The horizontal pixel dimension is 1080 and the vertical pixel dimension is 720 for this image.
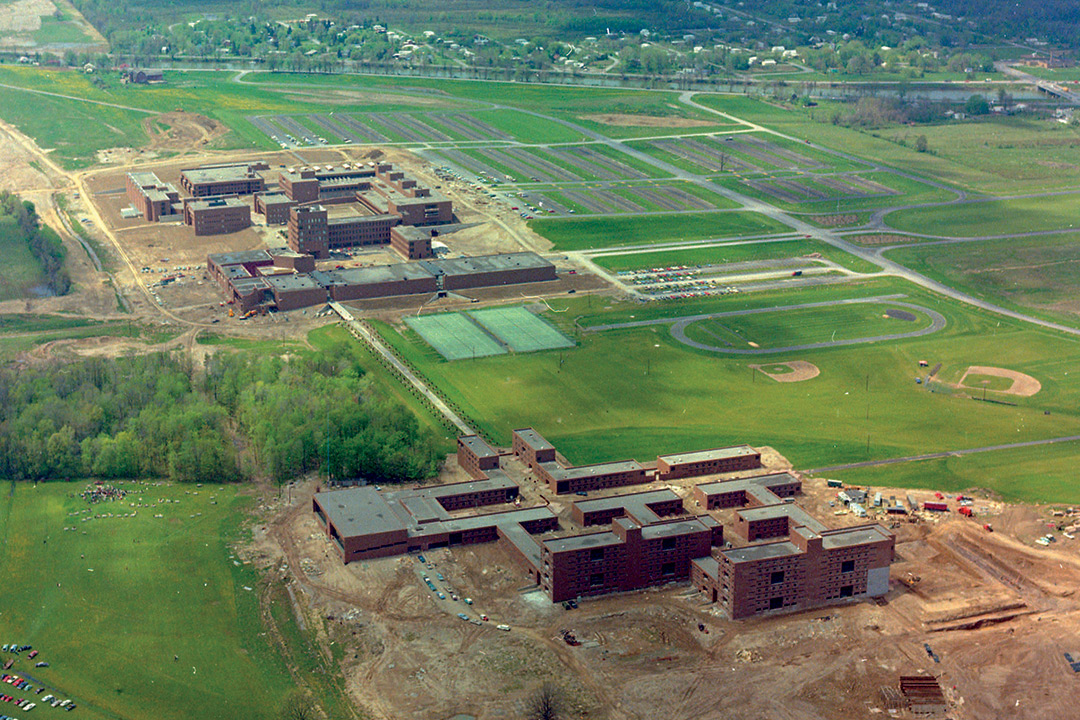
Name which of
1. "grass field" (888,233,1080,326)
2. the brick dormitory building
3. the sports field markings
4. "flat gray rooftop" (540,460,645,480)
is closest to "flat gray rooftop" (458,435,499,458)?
the brick dormitory building

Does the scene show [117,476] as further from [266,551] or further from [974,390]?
[974,390]

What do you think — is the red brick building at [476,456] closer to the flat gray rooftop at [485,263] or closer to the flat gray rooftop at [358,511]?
the flat gray rooftop at [358,511]

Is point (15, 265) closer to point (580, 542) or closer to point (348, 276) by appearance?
point (348, 276)

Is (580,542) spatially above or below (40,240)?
above

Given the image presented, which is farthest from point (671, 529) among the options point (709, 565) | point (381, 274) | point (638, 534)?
point (381, 274)

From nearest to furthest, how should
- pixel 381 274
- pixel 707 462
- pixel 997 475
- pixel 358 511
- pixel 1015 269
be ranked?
pixel 358 511 < pixel 707 462 < pixel 997 475 < pixel 381 274 < pixel 1015 269

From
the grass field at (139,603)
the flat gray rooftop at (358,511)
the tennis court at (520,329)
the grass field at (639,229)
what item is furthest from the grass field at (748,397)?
the grass field at (639,229)

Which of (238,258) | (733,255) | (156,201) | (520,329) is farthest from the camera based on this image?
(156,201)
